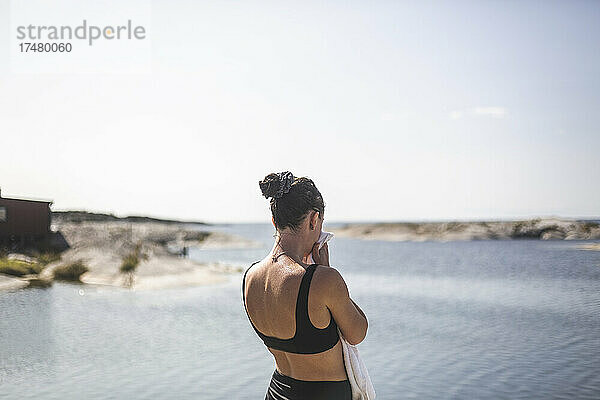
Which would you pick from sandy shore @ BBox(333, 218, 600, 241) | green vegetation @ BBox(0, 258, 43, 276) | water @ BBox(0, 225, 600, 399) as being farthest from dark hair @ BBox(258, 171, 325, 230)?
sandy shore @ BBox(333, 218, 600, 241)

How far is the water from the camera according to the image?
25.9 ft

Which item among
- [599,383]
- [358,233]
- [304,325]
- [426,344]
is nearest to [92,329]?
[426,344]

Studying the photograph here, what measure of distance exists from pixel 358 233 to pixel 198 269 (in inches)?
2428

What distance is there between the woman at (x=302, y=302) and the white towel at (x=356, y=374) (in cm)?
2

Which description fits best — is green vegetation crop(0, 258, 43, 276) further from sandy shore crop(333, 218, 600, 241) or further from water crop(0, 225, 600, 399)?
sandy shore crop(333, 218, 600, 241)

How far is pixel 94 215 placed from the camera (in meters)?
36.5

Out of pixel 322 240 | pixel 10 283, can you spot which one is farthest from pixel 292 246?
A: pixel 10 283

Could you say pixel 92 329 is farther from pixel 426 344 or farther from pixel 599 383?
pixel 599 383

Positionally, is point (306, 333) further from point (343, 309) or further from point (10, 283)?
point (10, 283)

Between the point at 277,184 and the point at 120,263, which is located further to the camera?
the point at 120,263

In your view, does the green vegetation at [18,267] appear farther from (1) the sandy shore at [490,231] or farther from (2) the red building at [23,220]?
(1) the sandy shore at [490,231]

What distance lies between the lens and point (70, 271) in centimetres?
1994

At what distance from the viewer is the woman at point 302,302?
213 centimetres

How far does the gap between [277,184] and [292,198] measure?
0.25ft
